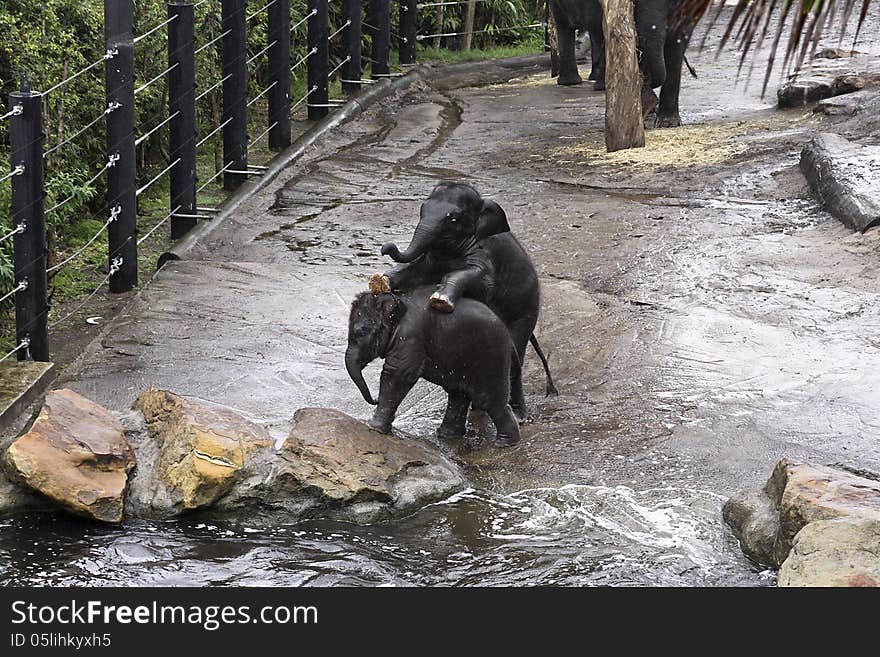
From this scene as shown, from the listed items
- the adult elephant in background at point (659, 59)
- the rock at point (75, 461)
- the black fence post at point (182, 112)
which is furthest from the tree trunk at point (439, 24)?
the rock at point (75, 461)

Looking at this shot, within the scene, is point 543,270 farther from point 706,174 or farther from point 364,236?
point 706,174

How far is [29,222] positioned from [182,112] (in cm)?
245

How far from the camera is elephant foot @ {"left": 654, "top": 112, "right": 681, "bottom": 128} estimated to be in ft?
38.3

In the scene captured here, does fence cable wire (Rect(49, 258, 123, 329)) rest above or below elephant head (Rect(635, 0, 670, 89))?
below

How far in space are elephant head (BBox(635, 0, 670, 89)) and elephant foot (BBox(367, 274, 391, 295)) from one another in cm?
711

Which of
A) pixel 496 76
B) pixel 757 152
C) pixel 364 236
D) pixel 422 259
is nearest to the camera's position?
pixel 422 259

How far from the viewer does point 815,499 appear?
13.8ft

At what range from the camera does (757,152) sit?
10031mm

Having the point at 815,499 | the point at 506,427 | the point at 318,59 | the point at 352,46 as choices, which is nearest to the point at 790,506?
the point at 815,499

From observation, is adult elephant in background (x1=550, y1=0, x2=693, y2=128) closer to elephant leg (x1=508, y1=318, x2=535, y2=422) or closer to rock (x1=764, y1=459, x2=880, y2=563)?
elephant leg (x1=508, y1=318, x2=535, y2=422)

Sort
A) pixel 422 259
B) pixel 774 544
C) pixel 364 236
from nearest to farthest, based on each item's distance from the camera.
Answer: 1. pixel 774 544
2. pixel 422 259
3. pixel 364 236

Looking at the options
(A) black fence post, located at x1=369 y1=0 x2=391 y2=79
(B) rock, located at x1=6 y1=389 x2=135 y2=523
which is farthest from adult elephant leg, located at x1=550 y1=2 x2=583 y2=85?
(B) rock, located at x1=6 y1=389 x2=135 y2=523

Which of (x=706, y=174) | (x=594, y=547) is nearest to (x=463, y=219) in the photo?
(x=594, y=547)

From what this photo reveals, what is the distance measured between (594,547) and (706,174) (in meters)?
5.69
